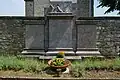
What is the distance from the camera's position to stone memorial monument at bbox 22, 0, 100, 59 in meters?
8.80

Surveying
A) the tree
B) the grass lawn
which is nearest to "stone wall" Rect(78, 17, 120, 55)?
the grass lawn

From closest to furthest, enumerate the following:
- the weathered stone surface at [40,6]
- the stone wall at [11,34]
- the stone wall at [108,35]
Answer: the stone wall at [108,35] < the stone wall at [11,34] < the weathered stone surface at [40,6]

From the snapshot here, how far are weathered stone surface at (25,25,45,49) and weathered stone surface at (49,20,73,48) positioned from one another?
1.83ft

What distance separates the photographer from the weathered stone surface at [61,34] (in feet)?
29.1

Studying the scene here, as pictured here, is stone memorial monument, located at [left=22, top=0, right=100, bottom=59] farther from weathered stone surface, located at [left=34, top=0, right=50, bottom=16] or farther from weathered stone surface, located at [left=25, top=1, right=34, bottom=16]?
weathered stone surface, located at [left=25, top=1, right=34, bottom=16]

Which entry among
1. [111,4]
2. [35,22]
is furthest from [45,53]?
[111,4]

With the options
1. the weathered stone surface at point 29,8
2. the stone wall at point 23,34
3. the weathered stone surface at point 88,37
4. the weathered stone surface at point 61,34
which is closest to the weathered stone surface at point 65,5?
the weathered stone surface at point 61,34

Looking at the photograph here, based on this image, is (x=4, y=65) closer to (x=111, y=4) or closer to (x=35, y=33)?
(x=35, y=33)

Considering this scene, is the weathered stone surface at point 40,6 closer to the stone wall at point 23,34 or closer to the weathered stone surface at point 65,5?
the stone wall at point 23,34

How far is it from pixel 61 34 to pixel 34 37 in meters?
1.28

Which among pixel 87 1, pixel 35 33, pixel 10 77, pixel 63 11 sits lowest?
pixel 10 77

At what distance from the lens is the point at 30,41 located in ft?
30.2

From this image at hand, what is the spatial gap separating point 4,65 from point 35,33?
9.14 feet

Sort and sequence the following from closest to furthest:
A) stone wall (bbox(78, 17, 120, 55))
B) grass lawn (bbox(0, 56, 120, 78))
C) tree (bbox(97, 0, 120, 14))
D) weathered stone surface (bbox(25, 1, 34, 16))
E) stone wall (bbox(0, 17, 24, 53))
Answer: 1. grass lawn (bbox(0, 56, 120, 78))
2. stone wall (bbox(78, 17, 120, 55))
3. stone wall (bbox(0, 17, 24, 53))
4. weathered stone surface (bbox(25, 1, 34, 16))
5. tree (bbox(97, 0, 120, 14))
